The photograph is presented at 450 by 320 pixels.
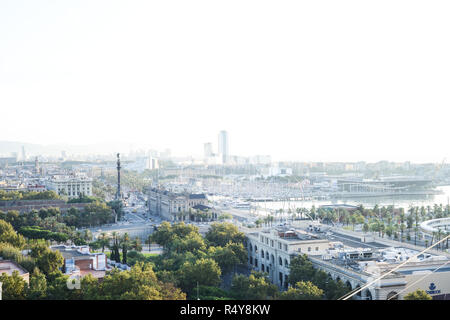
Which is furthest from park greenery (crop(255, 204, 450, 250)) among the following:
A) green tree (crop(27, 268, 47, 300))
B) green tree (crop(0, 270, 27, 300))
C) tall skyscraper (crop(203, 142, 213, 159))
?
tall skyscraper (crop(203, 142, 213, 159))

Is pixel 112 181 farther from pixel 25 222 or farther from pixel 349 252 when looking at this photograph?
pixel 349 252

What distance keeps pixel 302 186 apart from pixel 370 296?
64.6 feet

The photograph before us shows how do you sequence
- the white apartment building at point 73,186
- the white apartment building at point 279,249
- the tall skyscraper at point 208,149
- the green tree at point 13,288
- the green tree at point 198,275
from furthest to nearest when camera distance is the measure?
the tall skyscraper at point 208,149 → the white apartment building at point 73,186 → the white apartment building at point 279,249 → the green tree at point 198,275 → the green tree at point 13,288

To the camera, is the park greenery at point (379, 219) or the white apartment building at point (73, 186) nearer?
the park greenery at point (379, 219)

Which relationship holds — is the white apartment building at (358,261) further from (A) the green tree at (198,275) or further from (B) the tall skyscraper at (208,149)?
(B) the tall skyscraper at (208,149)

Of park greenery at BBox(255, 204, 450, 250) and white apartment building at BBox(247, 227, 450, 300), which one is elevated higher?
white apartment building at BBox(247, 227, 450, 300)

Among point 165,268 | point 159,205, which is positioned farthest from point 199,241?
point 159,205

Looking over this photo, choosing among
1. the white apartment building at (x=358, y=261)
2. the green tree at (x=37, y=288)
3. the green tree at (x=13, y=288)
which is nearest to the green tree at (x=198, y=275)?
the white apartment building at (x=358, y=261)

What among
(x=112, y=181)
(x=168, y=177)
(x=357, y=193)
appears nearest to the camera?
(x=357, y=193)

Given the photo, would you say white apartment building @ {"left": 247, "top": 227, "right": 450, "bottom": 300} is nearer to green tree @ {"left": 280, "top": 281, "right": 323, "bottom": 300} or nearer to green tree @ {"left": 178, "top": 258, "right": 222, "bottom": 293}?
green tree @ {"left": 280, "top": 281, "right": 323, "bottom": 300}

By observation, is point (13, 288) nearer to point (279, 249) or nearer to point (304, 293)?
point (304, 293)

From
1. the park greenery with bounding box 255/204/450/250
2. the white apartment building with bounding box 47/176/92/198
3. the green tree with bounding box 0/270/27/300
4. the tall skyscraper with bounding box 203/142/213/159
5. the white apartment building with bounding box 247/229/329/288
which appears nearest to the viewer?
the green tree with bounding box 0/270/27/300

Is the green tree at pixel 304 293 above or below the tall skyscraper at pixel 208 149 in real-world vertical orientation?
below

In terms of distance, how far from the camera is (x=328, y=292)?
4.16 m
